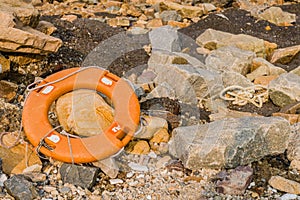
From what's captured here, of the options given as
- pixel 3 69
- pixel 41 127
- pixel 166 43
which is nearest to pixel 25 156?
pixel 41 127

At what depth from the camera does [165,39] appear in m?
5.22

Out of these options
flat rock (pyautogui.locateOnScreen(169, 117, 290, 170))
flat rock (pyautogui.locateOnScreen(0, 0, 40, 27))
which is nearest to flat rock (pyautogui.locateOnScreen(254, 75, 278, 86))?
flat rock (pyautogui.locateOnScreen(169, 117, 290, 170))

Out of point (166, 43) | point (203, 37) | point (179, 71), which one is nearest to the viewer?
point (179, 71)

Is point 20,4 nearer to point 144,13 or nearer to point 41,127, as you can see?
point 41,127

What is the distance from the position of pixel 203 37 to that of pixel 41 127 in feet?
8.69

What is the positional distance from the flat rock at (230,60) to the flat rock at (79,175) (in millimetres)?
2022

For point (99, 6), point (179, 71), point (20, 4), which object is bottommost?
point (99, 6)

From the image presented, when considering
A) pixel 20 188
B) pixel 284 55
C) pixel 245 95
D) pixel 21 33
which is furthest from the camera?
pixel 284 55

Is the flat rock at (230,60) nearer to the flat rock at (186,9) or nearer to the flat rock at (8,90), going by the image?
the flat rock at (186,9)

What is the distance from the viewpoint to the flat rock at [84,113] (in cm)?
351

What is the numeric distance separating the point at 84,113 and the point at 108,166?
447mm

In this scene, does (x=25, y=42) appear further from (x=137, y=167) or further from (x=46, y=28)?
(x=137, y=167)

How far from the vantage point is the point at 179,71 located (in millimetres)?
4289

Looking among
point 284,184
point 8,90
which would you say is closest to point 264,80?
point 284,184
